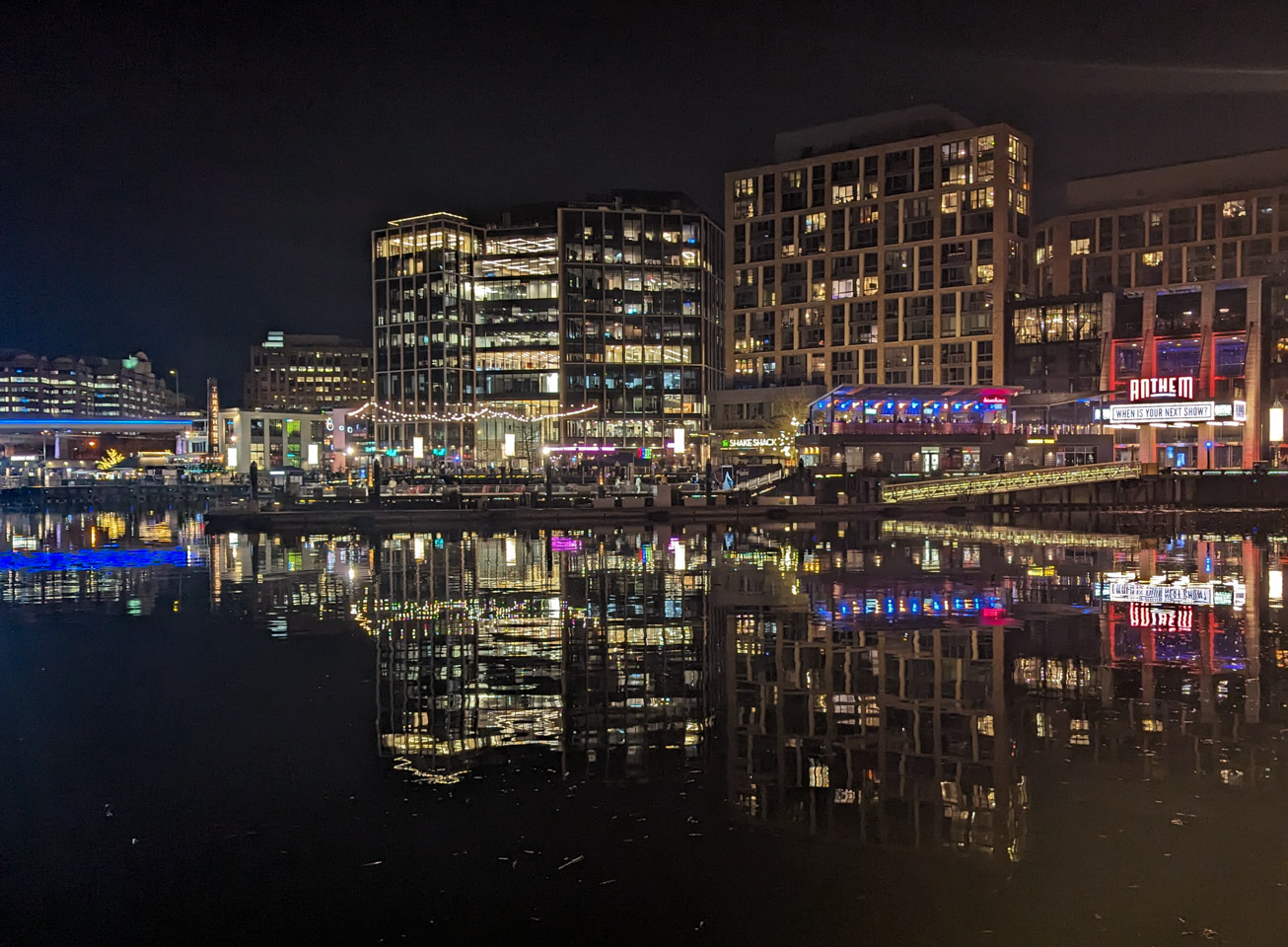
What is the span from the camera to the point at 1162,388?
88625 millimetres

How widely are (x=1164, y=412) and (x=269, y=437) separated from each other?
345 feet

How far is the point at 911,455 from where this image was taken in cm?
9494

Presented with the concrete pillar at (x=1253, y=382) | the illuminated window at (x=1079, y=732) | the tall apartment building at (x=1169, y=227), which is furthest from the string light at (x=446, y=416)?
the illuminated window at (x=1079, y=732)

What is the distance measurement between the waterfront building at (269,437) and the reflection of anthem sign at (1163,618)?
116848 millimetres

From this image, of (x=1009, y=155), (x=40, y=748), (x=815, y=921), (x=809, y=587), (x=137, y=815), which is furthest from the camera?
(x=1009, y=155)

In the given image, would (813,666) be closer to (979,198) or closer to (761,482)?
(761,482)

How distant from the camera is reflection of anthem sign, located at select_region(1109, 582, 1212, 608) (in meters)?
22.9

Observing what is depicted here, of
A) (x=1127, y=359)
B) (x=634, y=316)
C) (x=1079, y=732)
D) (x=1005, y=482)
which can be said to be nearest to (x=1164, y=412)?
(x=1127, y=359)

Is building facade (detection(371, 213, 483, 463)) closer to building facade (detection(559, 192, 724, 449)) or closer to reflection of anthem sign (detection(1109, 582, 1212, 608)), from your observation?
building facade (detection(559, 192, 724, 449))

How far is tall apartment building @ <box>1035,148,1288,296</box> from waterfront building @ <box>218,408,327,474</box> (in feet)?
321

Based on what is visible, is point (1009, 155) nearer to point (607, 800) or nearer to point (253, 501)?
point (253, 501)

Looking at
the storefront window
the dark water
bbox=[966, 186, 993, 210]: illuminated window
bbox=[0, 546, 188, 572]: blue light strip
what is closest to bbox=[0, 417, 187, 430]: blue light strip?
bbox=[0, 546, 188, 572]: blue light strip

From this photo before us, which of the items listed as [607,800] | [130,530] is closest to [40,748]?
[607,800]

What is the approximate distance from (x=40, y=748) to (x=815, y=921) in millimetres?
9132
